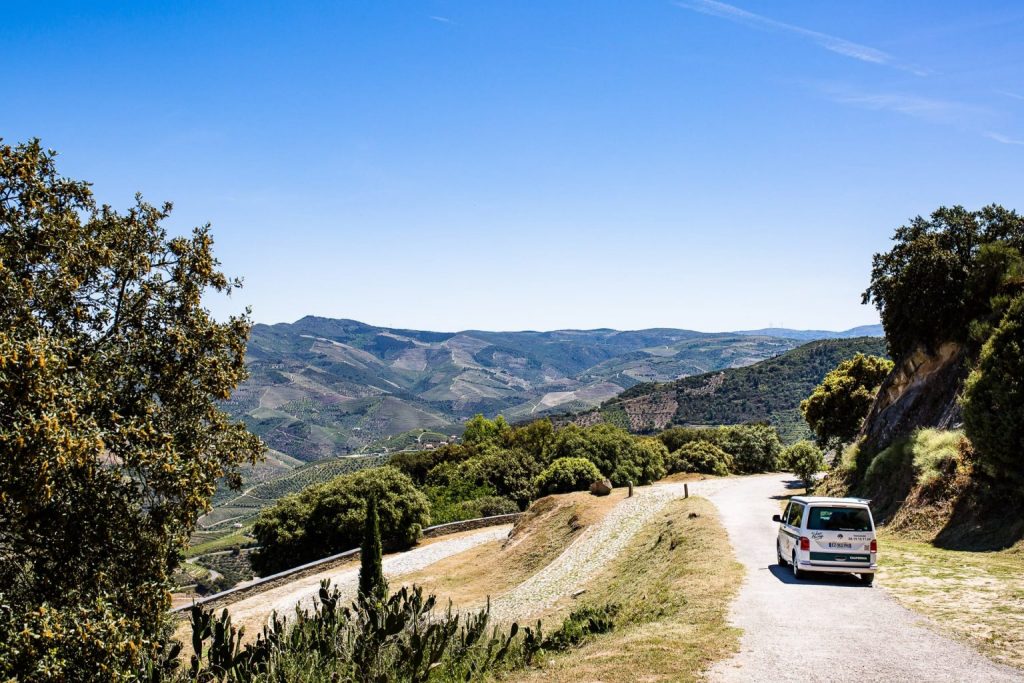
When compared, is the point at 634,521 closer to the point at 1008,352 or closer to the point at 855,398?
the point at 1008,352

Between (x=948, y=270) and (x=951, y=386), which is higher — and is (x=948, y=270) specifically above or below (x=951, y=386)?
above

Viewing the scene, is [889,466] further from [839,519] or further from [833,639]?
[833,639]

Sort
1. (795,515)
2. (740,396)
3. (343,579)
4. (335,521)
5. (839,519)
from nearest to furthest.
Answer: (839,519), (795,515), (343,579), (335,521), (740,396)

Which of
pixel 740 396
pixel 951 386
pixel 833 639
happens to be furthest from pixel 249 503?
pixel 833 639

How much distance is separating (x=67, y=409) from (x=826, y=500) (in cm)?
1509

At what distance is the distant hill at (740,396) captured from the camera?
159 meters

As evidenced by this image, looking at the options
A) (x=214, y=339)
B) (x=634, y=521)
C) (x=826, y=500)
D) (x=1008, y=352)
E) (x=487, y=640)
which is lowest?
(x=634, y=521)

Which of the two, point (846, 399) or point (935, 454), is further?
point (846, 399)

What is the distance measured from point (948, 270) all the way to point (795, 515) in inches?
650

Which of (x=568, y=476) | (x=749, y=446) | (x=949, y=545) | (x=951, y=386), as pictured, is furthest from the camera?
(x=749, y=446)

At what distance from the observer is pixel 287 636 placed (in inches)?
488

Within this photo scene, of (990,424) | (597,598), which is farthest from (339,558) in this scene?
(990,424)

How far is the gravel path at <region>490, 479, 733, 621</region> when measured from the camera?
22.1 meters

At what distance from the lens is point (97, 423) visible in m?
10.9
